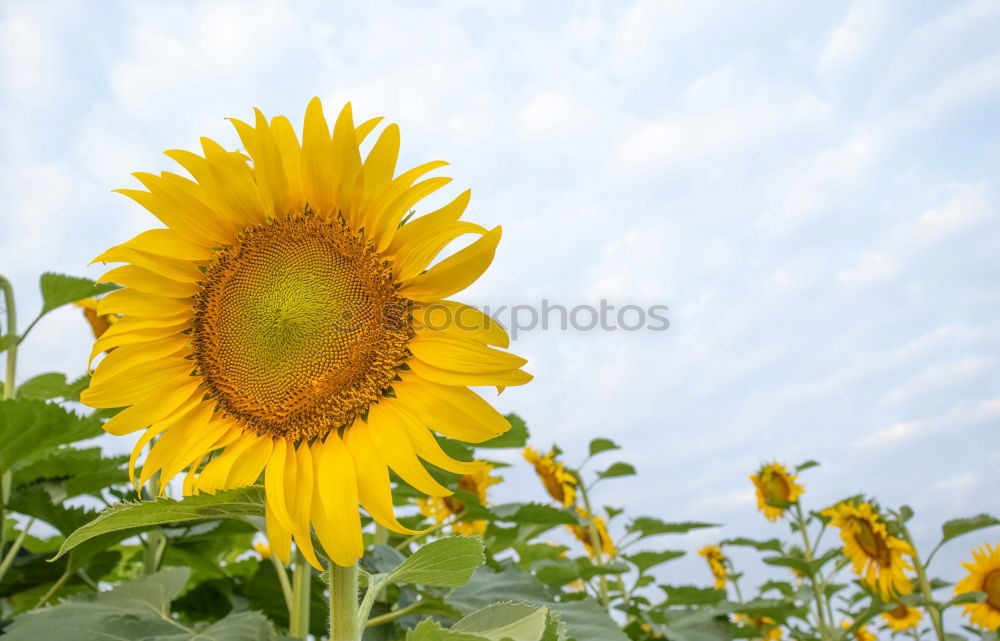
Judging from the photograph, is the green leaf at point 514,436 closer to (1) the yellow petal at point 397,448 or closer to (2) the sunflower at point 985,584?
(1) the yellow petal at point 397,448

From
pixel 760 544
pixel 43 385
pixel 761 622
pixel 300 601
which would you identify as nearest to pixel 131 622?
pixel 300 601

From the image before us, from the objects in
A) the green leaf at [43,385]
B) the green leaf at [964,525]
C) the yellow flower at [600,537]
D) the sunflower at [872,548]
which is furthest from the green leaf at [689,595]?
the green leaf at [43,385]

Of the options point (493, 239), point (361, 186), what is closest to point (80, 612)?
point (361, 186)

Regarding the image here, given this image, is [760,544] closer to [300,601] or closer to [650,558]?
[650,558]

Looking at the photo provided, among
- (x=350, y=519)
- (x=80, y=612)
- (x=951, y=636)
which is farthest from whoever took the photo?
(x=951, y=636)

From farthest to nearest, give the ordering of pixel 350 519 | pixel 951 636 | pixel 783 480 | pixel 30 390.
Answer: pixel 783 480 → pixel 951 636 → pixel 30 390 → pixel 350 519

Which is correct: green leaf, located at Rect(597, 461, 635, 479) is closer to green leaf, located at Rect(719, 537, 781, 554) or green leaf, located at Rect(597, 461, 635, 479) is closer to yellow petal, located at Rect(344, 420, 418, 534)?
green leaf, located at Rect(719, 537, 781, 554)

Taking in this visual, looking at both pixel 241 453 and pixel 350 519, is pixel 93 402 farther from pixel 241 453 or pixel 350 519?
pixel 350 519

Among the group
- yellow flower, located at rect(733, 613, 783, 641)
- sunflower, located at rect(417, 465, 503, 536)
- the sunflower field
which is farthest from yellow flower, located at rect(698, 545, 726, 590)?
the sunflower field

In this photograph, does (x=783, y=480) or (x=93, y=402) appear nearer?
(x=93, y=402)
